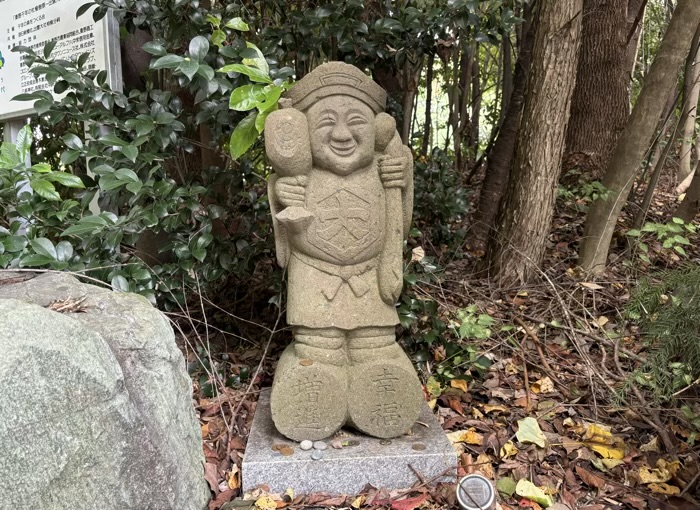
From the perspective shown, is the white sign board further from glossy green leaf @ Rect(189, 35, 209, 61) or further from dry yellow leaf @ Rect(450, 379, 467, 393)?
dry yellow leaf @ Rect(450, 379, 467, 393)

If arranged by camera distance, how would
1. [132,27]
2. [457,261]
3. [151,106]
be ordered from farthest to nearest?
[457,261] → [132,27] → [151,106]

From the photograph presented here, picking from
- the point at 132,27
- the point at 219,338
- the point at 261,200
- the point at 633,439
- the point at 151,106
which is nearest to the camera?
the point at 633,439

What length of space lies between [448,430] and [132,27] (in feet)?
9.48

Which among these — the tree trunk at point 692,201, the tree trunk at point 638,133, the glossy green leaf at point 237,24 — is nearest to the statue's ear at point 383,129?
the glossy green leaf at point 237,24

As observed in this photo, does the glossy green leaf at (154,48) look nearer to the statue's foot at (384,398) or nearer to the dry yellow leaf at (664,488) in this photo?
the statue's foot at (384,398)

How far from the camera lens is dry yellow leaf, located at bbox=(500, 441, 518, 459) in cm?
265

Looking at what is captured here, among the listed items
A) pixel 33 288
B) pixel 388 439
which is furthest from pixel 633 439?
pixel 33 288

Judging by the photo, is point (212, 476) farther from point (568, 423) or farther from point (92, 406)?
point (568, 423)

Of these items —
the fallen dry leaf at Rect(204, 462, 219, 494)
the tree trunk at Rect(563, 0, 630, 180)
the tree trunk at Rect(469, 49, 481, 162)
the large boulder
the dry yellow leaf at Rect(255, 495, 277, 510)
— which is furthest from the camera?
the tree trunk at Rect(469, 49, 481, 162)

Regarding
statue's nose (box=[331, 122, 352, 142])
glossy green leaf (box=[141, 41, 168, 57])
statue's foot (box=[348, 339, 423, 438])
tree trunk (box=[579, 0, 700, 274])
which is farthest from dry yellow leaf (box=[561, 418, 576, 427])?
glossy green leaf (box=[141, 41, 168, 57])

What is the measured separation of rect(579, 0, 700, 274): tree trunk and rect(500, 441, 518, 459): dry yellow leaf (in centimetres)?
198

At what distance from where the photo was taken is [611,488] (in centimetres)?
249

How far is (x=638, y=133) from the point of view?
12.9 feet

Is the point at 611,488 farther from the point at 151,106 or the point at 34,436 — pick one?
the point at 151,106
